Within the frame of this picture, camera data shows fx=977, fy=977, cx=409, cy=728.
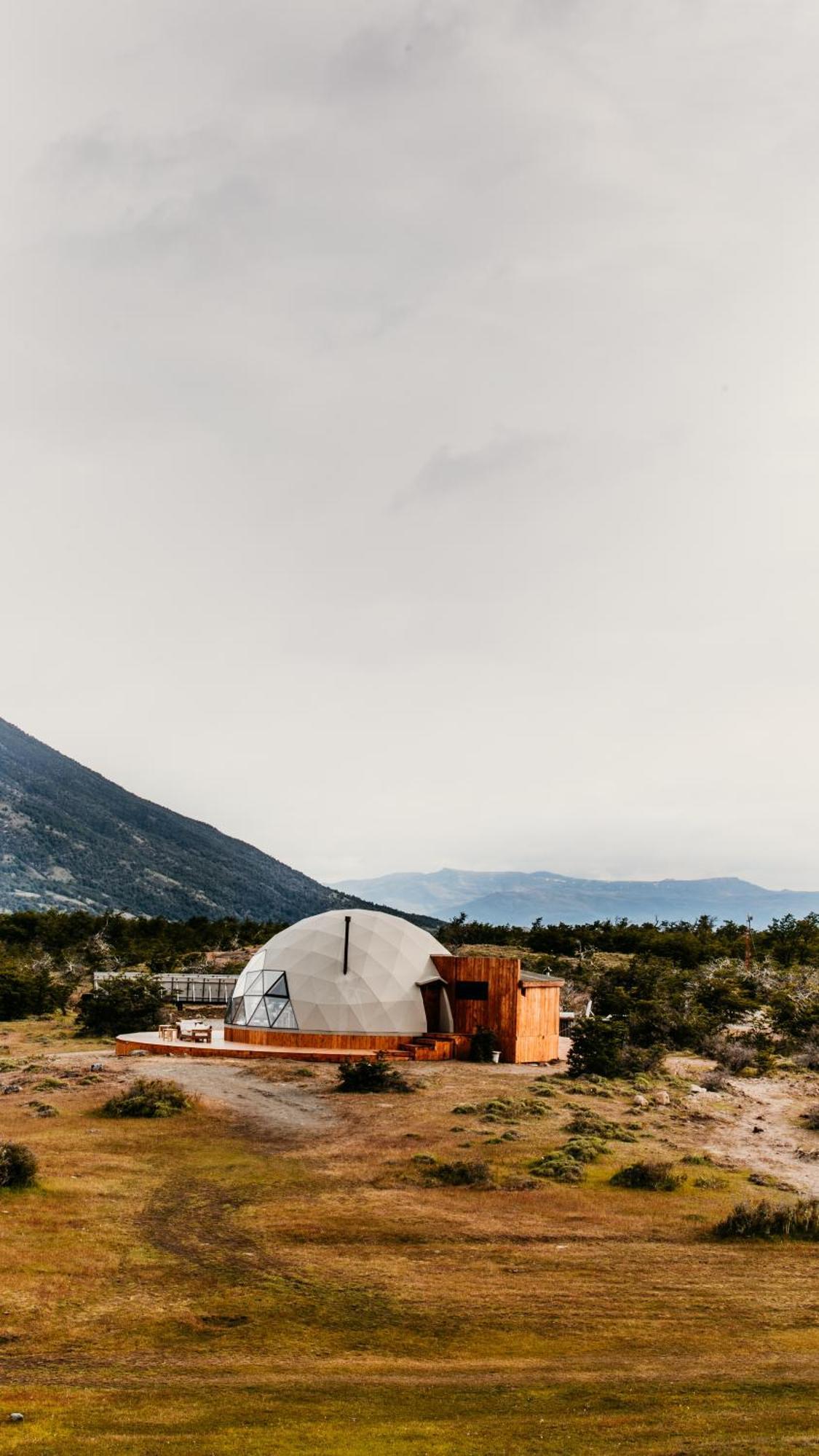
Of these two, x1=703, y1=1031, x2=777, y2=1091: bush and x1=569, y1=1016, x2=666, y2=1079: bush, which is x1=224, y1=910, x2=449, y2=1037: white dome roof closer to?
x1=569, y1=1016, x2=666, y2=1079: bush

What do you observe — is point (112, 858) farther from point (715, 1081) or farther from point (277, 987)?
point (715, 1081)

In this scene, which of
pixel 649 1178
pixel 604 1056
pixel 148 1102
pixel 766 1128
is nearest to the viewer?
pixel 649 1178

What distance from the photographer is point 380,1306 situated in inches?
488

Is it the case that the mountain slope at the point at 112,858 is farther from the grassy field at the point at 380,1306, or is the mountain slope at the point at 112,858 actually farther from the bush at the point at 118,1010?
the grassy field at the point at 380,1306

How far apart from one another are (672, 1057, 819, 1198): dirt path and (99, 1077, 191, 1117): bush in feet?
40.3

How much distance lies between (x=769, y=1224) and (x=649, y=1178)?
2876 millimetres

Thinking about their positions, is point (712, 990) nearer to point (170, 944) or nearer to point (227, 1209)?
point (227, 1209)

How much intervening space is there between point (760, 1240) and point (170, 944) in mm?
57729

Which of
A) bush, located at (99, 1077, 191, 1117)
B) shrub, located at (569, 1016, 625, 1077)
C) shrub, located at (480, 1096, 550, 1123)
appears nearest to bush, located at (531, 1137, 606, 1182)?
shrub, located at (480, 1096, 550, 1123)

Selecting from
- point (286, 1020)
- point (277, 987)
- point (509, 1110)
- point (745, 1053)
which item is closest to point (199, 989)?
point (277, 987)

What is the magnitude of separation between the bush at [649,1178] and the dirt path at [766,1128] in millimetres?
2413

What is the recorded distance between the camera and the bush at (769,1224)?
50.8 ft

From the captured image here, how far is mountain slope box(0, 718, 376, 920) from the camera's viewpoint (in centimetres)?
13538

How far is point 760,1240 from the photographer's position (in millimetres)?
15367
